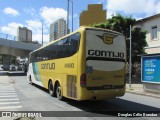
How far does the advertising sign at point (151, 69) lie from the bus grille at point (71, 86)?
253 inches

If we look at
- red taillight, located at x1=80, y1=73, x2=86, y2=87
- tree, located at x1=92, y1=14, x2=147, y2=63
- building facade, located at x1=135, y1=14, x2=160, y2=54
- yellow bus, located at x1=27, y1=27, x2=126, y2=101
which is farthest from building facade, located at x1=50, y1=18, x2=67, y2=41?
red taillight, located at x1=80, y1=73, x2=86, y2=87

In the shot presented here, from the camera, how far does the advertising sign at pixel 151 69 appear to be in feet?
54.9

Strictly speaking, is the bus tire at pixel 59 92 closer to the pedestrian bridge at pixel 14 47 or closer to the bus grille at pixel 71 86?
the bus grille at pixel 71 86

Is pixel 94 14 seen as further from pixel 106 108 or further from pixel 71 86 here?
pixel 106 108

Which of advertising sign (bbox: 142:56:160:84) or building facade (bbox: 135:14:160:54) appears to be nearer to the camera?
advertising sign (bbox: 142:56:160:84)

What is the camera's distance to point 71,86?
12320mm

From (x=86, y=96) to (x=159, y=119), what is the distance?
3.01 meters

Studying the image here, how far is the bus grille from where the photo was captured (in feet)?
39.0

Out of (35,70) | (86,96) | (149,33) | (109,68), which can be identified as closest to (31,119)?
(86,96)

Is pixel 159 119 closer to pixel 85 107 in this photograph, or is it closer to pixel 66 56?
pixel 85 107

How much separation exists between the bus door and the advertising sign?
4873mm

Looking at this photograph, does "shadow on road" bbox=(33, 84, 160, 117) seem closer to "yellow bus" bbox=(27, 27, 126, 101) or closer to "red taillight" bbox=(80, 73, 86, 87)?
"yellow bus" bbox=(27, 27, 126, 101)

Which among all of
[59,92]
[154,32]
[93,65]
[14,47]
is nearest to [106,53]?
[93,65]

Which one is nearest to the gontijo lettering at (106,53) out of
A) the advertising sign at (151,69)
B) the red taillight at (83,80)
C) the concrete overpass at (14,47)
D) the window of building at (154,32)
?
the red taillight at (83,80)
